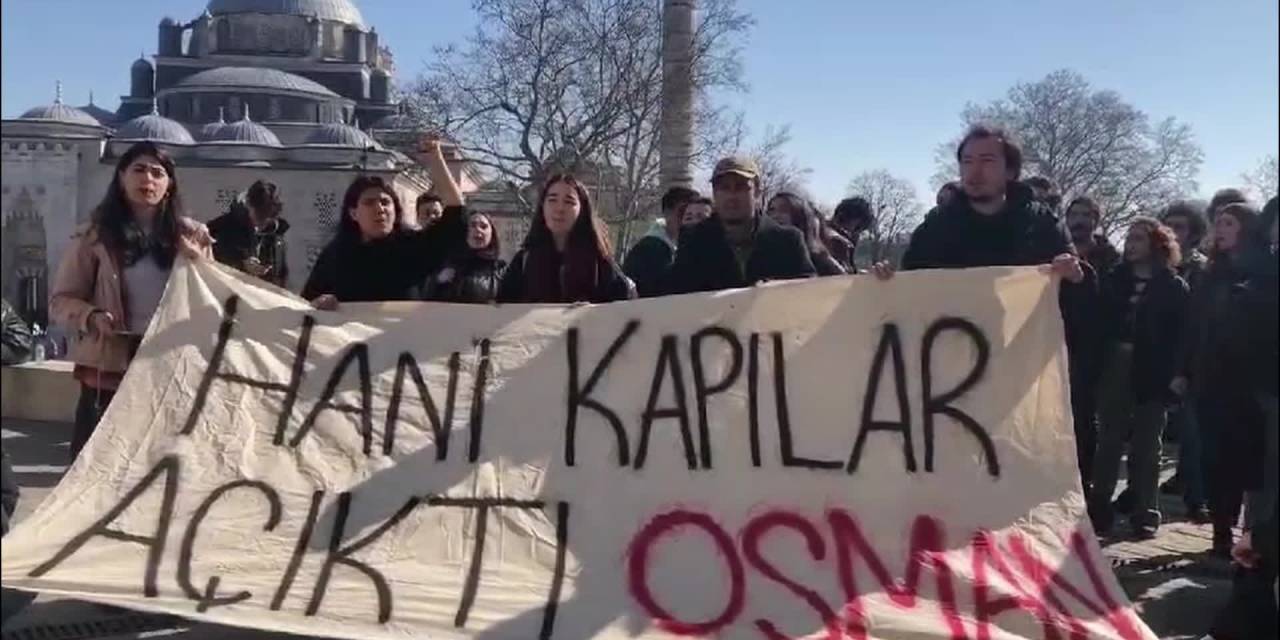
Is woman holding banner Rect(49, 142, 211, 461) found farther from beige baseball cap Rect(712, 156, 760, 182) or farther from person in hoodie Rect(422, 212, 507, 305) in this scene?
beige baseball cap Rect(712, 156, 760, 182)

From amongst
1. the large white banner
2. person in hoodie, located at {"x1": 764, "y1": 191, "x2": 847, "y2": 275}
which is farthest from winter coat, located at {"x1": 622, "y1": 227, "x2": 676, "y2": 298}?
the large white banner

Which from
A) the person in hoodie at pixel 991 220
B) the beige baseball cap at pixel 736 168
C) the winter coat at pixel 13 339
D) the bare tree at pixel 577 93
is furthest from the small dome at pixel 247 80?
the winter coat at pixel 13 339

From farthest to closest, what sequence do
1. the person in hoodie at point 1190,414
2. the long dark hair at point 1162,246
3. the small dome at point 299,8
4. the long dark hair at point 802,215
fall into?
the small dome at point 299,8
the person in hoodie at point 1190,414
the long dark hair at point 1162,246
the long dark hair at point 802,215

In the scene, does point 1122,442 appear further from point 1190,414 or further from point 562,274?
point 562,274

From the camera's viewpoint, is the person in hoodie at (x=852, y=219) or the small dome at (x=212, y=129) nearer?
the person in hoodie at (x=852, y=219)

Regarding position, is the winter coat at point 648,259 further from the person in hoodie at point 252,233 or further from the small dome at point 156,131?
the small dome at point 156,131

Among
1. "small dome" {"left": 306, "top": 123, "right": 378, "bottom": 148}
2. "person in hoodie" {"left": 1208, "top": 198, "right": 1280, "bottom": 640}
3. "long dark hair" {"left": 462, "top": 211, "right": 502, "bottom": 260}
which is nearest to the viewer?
"person in hoodie" {"left": 1208, "top": 198, "right": 1280, "bottom": 640}

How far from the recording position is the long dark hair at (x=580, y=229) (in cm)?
450

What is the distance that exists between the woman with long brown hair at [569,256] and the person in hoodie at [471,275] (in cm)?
26

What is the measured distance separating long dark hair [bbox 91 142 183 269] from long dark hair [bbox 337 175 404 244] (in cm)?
58

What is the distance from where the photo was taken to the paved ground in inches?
156

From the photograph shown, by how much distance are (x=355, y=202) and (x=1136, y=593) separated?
3172 millimetres

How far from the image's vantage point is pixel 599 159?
30875 mm

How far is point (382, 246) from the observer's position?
4645 mm
